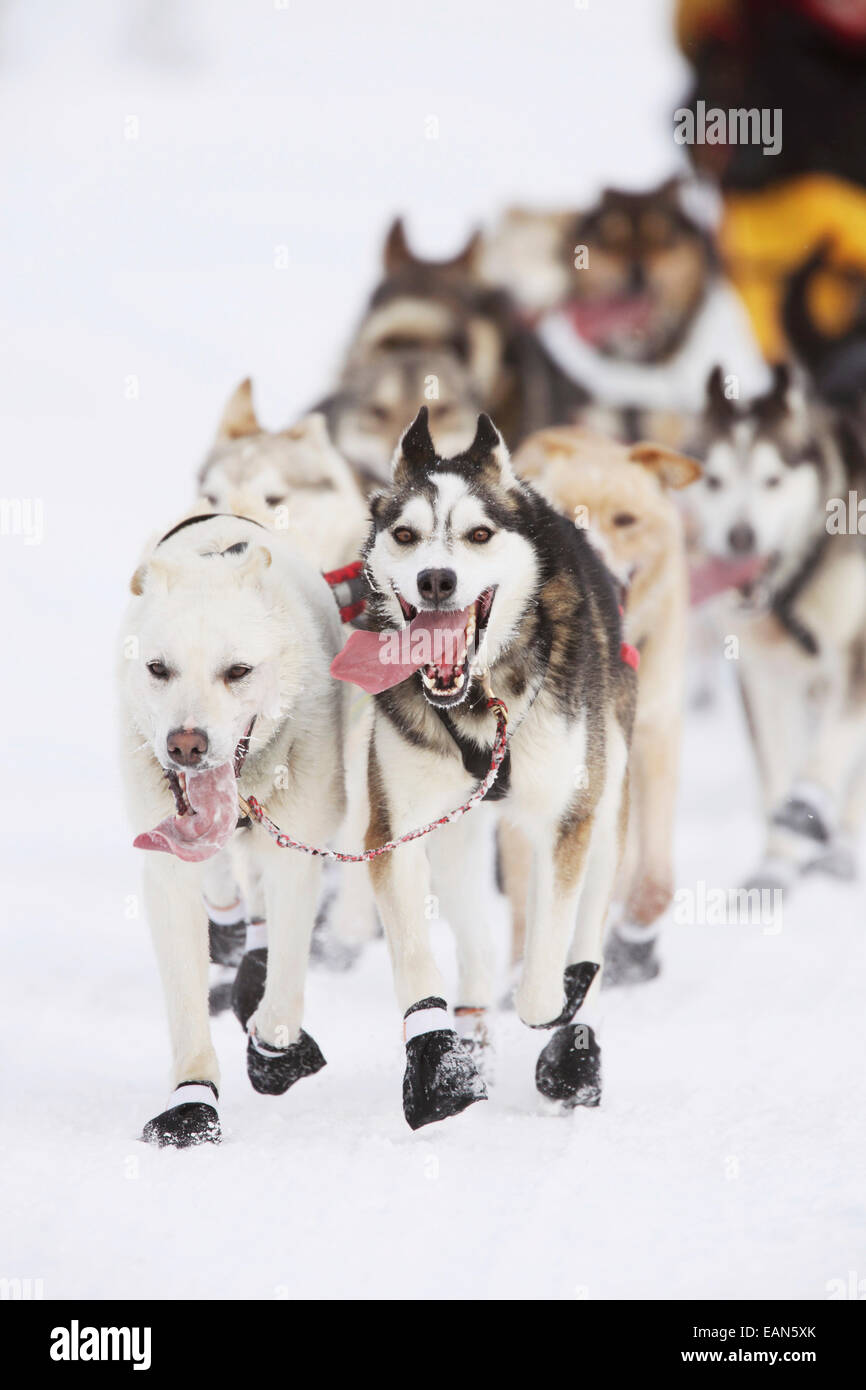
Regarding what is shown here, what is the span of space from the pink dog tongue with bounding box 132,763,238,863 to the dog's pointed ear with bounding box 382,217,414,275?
11.9ft

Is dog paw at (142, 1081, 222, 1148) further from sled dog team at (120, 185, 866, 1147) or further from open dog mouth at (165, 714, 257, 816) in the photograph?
open dog mouth at (165, 714, 257, 816)

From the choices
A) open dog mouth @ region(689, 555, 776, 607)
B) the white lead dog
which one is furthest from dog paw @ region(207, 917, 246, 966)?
open dog mouth @ region(689, 555, 776, 607)

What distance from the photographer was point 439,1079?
2580 mm

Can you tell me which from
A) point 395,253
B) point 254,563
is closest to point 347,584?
point 254,563

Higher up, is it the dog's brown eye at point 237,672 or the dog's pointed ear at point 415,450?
the dog's pointed ear at point 415,450

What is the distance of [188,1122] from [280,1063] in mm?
222

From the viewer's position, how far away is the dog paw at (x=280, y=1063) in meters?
2.85

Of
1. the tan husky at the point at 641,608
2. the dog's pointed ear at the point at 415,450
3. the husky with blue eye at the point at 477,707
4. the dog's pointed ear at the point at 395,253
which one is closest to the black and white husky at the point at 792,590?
the tan husky at the point at 641,608

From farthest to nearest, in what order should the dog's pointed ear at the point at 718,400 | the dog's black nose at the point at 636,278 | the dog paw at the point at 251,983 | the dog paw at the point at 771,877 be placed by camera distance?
1. the dog's black nose at the point at 636,278
2. the dog paw at the point at 771,877
3. the dog's pointed ear at the point at 718,400
4. the dog paw at the point at 251,983

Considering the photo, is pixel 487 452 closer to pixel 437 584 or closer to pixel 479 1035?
pixel 437 584

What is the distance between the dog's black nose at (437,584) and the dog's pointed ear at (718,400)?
2421mm

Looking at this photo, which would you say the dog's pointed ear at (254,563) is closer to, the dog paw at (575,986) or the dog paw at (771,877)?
the dog paw at (575,986)
